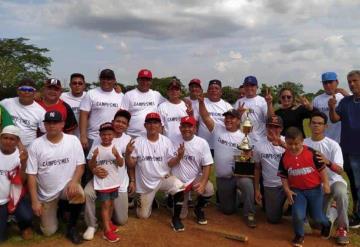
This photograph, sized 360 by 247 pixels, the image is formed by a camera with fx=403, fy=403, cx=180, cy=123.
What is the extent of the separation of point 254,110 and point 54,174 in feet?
11.9

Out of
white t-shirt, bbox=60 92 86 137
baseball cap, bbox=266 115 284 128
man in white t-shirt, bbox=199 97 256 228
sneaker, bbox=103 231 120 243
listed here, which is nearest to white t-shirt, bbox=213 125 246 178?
man in white t-shirt, bbox=199 97 256 228

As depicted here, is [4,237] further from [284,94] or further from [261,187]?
[284,94]

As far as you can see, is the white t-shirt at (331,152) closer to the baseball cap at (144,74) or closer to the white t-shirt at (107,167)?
the baseball cap at (144,74)

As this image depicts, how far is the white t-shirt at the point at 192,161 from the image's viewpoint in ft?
22.0

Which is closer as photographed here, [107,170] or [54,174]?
[54,174]

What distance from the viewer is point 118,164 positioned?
244 inches

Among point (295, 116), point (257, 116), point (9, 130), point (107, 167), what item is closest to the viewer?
point (9, 130)

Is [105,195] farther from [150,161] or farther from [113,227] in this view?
[150,161]

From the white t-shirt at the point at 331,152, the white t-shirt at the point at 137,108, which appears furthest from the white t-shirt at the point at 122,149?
the white t-shirt at the point at 331,152

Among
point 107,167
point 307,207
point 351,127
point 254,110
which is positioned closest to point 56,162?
point 107,167

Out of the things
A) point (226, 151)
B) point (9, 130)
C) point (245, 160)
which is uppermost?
point (9, 130)

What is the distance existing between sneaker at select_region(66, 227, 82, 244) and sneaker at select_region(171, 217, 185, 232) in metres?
1.45

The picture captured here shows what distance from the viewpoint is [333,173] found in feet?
20.7

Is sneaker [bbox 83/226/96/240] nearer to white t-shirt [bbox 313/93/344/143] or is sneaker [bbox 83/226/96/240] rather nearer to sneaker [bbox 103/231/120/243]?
sneaker [bbox 103/231/120/243]
